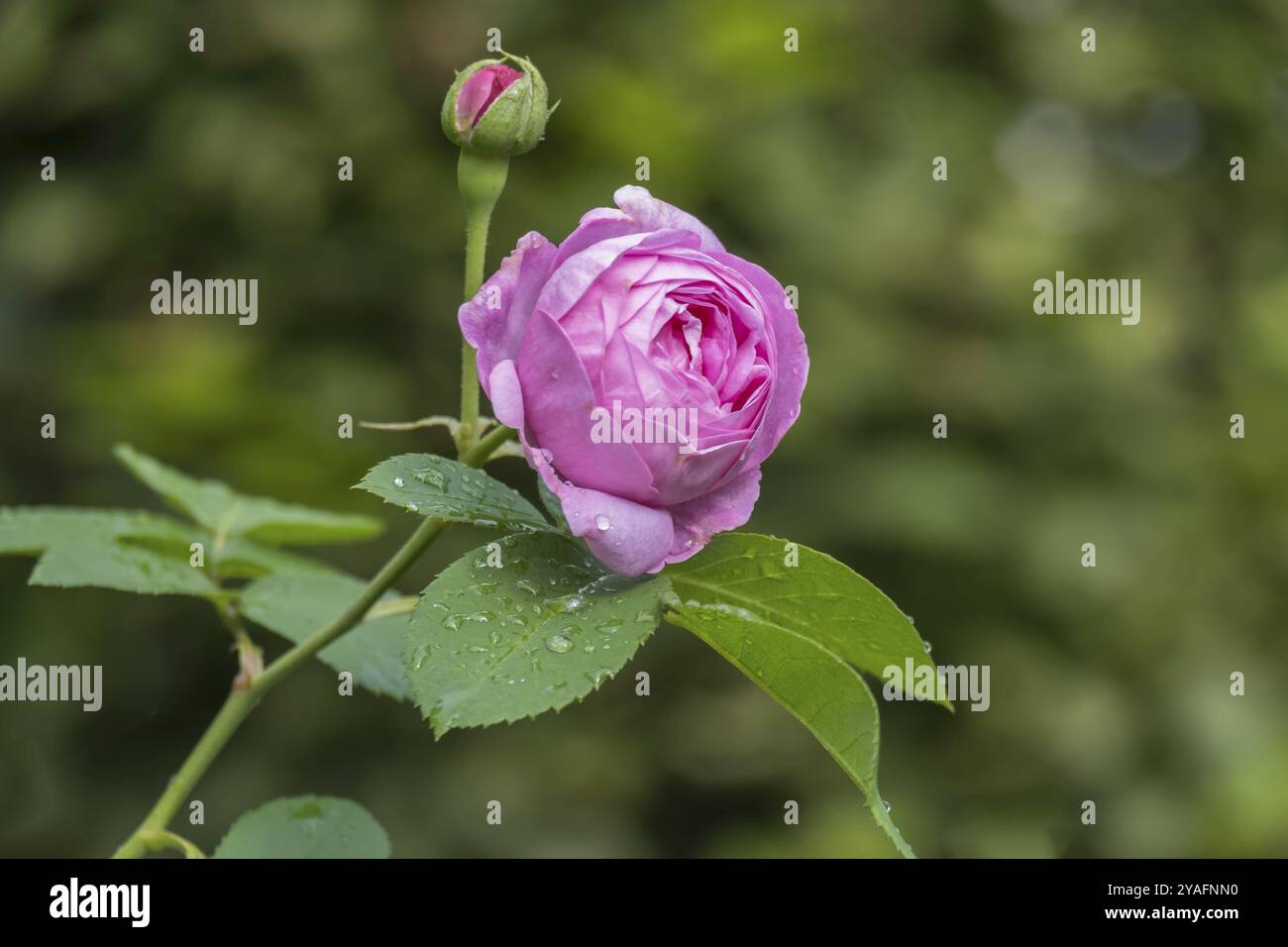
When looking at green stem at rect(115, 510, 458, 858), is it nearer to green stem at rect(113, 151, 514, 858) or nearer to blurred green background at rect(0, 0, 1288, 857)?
green stem at rect(113, 151, 514, 858)

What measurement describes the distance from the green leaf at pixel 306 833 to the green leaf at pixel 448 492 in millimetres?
301

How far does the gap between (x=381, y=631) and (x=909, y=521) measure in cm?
139

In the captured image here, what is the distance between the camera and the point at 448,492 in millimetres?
793

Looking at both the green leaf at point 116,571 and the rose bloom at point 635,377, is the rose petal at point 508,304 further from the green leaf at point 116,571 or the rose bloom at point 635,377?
the green leaf at point 116,571

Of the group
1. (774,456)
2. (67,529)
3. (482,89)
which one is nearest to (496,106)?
(482,89)

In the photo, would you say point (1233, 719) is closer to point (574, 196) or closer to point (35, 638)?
point (574, 196)

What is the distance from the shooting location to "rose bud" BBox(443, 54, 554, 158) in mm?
918

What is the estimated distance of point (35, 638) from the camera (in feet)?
7.20

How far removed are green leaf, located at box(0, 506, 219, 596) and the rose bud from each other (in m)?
0.40

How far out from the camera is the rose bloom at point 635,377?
772 millimetres

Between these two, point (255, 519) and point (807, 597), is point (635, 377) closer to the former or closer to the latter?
point (807, 597)

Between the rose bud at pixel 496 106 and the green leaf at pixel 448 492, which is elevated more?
the rose bud at pixel 496 106

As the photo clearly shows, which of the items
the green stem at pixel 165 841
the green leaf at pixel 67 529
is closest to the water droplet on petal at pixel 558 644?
the green stem at pixel 165 841
